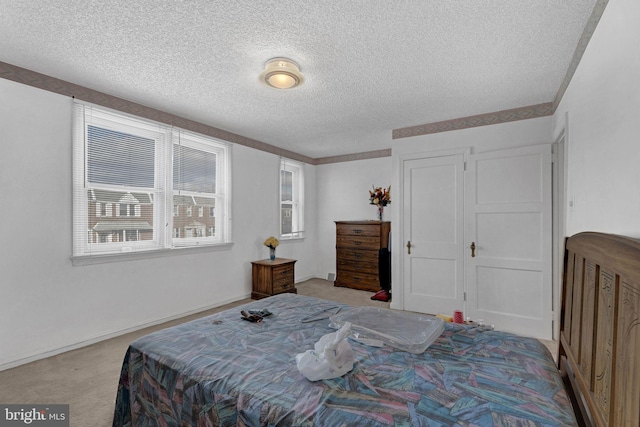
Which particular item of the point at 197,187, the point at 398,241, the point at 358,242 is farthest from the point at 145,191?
the point at 358,242

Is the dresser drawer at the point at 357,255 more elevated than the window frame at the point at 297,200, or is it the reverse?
the window frame at the point at 297,200

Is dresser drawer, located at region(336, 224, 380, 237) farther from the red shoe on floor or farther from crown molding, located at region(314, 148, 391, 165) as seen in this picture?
crown molding, located at region(314, 148, 391, 165)

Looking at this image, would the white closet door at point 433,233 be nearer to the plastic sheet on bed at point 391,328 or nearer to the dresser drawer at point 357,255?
the dresser drawer at point 357,255

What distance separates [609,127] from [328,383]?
1.85 meters

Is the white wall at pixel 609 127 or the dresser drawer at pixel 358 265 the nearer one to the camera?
the white wall at pixel 609 127

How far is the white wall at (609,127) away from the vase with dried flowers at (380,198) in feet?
10.2

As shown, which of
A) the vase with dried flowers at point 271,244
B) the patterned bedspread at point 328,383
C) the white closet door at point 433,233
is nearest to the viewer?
the patterned bedspread at point 328,383

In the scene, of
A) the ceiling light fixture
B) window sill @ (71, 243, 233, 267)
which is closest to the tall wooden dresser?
window sill @ (71, 243, 233, 267)

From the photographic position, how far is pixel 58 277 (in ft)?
8.94

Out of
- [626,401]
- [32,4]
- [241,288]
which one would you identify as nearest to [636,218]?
[626,401]

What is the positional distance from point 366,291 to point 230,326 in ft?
11.7

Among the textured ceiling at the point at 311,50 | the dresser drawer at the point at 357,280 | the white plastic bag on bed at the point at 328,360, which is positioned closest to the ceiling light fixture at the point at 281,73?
the textured ceiling at the point at 311,50

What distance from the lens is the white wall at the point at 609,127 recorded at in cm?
122

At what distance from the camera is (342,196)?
5988 mm
